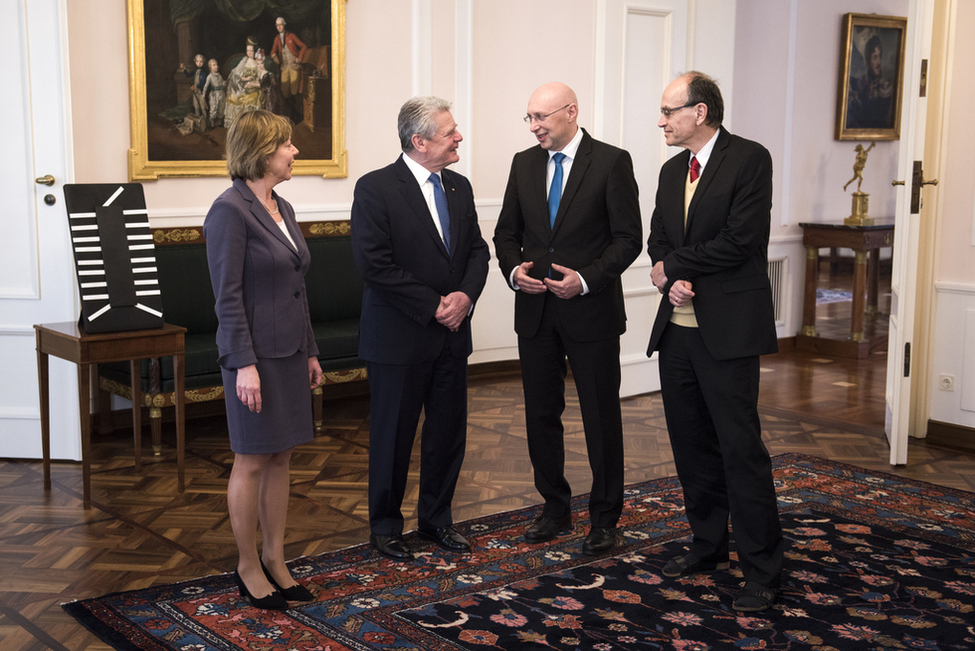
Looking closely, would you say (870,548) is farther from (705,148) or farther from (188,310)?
(188,310)

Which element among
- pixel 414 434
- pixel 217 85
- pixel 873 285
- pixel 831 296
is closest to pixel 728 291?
pixel 414 434

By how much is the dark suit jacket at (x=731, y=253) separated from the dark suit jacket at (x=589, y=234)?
35 cm

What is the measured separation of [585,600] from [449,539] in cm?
67

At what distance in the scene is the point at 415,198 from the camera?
11.7 feet

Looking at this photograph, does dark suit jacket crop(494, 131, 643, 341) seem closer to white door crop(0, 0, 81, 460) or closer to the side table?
the side table

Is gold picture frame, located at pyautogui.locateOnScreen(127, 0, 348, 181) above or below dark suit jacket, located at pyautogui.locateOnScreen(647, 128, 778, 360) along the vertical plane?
above

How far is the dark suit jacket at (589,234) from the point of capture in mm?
3607

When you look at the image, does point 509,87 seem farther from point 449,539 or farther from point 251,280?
point 251,280

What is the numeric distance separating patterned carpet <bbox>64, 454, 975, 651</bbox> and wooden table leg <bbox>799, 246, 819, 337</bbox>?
4.41 metres

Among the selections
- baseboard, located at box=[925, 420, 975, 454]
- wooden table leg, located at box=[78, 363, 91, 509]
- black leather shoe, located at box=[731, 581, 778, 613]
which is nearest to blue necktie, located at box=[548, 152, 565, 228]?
black leather shoe, located at box=[731, 581, 778, 613]

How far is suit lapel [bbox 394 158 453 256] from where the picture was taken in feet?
11.7

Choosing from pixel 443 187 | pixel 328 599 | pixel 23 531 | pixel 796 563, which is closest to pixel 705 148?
pixel 443 187

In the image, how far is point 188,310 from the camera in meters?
5.63

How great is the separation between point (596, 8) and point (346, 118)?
5.48ft
